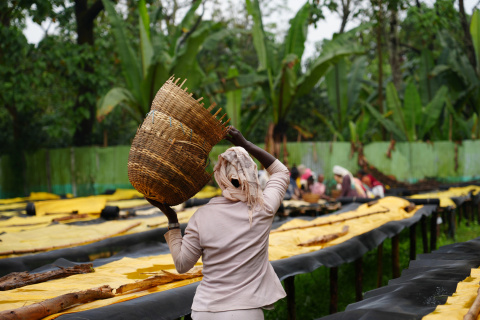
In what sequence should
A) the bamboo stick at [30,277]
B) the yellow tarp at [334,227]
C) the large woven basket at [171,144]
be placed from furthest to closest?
the yellow tarp at [334,227] < the bamboo stick at [30,277] < the large woven basket at [171,144]

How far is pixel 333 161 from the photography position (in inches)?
544

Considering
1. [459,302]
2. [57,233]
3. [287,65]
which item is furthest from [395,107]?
[459,302]

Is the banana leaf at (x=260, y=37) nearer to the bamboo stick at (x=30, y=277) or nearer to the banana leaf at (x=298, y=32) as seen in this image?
the banana leaf at (x=298, y=32)

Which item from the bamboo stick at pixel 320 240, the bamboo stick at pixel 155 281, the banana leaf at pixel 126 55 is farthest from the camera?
the banana leaf at pixel 126 55

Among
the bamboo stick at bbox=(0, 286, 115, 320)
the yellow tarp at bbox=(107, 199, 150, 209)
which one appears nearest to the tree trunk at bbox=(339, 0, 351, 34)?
the yellow tarp at bbox=(107, 199, 150, 209)

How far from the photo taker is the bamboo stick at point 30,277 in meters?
3.45

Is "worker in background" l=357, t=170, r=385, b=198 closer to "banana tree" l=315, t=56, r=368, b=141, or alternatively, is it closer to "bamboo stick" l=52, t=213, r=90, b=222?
"banana tree" l=315, t=56, r=368, b=141

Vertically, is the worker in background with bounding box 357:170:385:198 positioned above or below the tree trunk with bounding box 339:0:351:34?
below

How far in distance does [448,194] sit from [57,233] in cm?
744

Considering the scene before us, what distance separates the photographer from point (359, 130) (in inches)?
554

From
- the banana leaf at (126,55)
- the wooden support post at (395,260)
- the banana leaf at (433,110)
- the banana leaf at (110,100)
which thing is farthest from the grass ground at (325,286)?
the banana leaf at (126,55)

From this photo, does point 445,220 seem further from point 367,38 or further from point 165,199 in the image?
point 367,38

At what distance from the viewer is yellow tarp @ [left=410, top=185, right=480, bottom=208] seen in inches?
349

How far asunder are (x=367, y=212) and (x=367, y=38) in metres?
15.9
